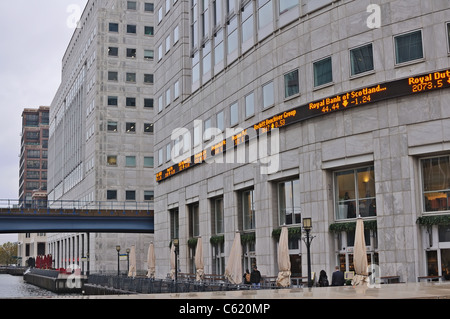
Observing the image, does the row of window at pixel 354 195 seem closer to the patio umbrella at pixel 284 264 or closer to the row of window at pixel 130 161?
the patio umbrella at pixel 284 264

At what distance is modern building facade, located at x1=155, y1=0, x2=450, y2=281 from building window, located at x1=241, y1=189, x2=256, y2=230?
0.12 metres

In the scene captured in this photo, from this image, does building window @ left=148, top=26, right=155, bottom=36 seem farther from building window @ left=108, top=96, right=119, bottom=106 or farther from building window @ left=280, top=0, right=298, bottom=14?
building window @ left=280, top=0, right=298, bottom=14

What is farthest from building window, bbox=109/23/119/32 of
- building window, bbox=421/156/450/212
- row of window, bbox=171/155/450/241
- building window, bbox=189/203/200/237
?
building window, bbox=421/156/450/212

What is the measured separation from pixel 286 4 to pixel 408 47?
10.2 m

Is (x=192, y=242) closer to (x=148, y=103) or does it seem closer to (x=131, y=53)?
(x=148, y=103)

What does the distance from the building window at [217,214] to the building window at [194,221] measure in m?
4.49

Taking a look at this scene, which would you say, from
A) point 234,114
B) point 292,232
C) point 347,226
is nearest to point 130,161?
point 234,114

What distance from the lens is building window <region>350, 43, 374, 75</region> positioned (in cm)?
3197

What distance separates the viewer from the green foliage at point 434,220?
28297 mm

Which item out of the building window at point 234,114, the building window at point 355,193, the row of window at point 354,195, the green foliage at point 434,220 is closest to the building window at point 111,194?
the building window at point 234,114
